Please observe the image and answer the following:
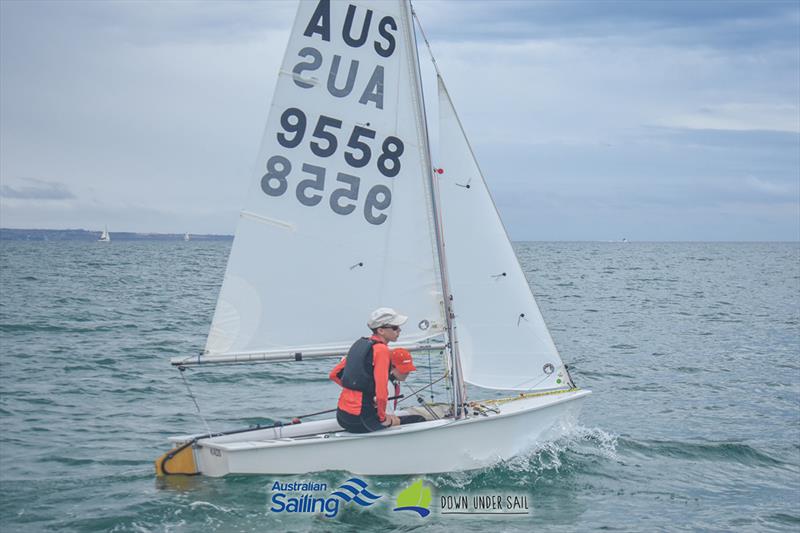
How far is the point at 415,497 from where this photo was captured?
310 inches

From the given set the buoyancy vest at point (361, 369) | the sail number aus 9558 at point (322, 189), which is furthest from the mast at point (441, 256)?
the buoyancy vest at point (361, 369)

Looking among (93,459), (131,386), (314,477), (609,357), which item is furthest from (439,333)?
(609,357)

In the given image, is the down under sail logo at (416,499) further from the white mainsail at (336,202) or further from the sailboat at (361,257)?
the white mainsail at (336,202)

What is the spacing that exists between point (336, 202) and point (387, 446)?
2539 millimetres

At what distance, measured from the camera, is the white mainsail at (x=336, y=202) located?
26.8ft

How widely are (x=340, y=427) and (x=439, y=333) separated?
1455mm

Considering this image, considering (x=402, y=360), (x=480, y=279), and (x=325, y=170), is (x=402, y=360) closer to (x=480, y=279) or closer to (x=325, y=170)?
(x=480, y=279)

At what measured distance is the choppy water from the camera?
7.71m

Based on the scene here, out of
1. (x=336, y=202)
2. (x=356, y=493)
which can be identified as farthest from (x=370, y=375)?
(x=336, y=202)

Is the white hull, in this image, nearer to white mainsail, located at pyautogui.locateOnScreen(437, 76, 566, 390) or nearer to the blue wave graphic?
the blue wave graphic

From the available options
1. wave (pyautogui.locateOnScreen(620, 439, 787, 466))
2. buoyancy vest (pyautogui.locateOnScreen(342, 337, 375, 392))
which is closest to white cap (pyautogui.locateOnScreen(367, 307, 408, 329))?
buoyancy vest (pyautogui.locateOnScreen(342, 337, 375, 392))

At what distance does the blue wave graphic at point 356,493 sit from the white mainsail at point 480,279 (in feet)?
5.92

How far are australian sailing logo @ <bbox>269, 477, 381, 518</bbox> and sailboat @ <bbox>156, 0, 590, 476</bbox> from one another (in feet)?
0.55

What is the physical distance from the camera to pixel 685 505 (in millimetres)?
8562
